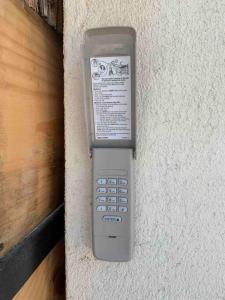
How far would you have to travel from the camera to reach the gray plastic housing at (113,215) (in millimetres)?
653

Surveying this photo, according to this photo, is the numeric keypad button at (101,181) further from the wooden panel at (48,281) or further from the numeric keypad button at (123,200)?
the wooden panel at (48,281)

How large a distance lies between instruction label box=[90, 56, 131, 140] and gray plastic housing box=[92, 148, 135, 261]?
0.03 m

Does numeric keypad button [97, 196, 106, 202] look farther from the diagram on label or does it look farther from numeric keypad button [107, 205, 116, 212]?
the diagram on label

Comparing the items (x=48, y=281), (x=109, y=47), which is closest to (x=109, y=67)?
(x=109, y=47)

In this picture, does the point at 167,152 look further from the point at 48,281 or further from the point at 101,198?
the point at 48,281

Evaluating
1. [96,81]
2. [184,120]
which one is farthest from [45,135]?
[184,120]

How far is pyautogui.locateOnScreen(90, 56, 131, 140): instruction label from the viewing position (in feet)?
2.06

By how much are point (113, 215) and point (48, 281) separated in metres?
0.24

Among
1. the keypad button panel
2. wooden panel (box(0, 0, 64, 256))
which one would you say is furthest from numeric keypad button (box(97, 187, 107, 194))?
wooden panel (box(0, 0, 64, 256))

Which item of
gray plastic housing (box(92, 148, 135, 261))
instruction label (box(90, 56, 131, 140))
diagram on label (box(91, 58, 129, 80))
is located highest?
diagram on label (box(91, 58, 129, 80))

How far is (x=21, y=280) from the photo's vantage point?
2.01 feet

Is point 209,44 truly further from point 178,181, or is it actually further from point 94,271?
point 94,271

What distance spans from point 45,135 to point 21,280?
0.28m

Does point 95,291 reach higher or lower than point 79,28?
lower
